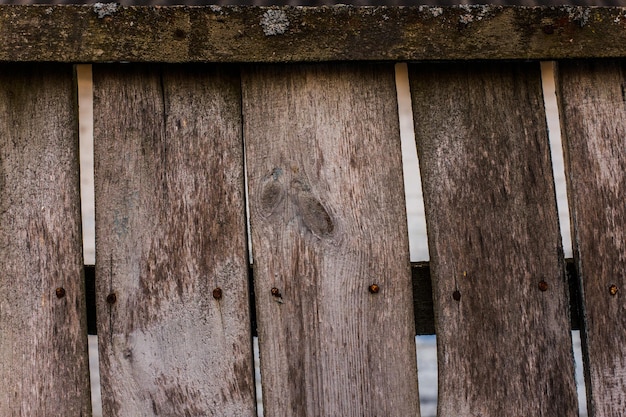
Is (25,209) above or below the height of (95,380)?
above

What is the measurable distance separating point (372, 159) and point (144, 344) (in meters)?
0.58

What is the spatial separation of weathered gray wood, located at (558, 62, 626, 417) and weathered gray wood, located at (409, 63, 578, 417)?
0.05 m

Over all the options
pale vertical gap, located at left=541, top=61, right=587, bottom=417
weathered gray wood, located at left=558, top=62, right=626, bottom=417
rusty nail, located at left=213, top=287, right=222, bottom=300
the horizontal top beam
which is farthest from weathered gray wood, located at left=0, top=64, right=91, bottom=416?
pale vertical gap, located at left=541, top=61, right=587, bottom=417

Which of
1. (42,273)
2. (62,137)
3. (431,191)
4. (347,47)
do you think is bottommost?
(42,273)

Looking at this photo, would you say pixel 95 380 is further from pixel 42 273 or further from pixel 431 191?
pixel 431 191

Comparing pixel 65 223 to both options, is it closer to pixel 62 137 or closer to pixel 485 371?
pixel 62 137

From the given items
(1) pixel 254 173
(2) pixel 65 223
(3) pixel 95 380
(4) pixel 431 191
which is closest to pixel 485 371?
(4) pixel 431 191

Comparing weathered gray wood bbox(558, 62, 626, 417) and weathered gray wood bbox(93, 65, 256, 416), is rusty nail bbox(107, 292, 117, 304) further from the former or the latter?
weathered gray wood bbox(558, 62, 626, 417)

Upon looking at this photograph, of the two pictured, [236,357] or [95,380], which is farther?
[95,380]

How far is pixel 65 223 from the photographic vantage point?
4.76 ft

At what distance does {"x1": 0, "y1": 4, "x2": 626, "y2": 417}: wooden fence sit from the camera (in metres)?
1.45

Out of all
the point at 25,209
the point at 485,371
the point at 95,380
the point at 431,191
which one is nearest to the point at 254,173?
the point at 431,191

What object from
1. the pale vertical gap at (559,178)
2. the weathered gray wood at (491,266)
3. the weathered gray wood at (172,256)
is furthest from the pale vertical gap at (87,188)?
the weathered gray wood at (491,266)

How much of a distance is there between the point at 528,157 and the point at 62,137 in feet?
3.08
